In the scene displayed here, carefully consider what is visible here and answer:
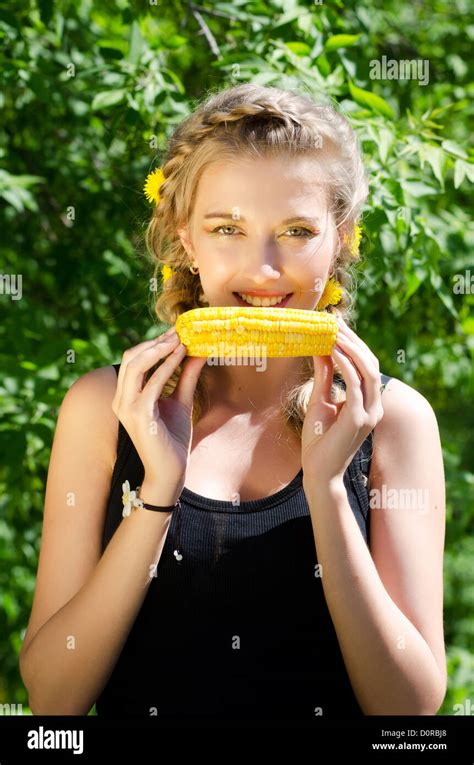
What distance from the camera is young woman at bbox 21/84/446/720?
7.65 ft

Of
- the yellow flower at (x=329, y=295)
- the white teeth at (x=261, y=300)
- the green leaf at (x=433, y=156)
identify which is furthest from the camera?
the green leaf at (x=433, y=156)

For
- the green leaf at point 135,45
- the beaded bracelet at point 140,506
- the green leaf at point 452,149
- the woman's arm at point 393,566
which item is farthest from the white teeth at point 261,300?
the green leaf at point 135,45

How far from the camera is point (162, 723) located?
2.30 metres

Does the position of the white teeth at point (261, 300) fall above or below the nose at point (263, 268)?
below

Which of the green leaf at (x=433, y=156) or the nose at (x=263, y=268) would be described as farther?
the green leaf at (x=433, y=156)

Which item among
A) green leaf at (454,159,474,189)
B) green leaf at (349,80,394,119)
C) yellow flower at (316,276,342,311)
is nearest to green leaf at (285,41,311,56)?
green leaf at (349,80,394,119)

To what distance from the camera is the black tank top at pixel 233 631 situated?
2.34 m

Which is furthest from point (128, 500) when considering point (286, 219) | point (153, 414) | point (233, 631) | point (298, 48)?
point (298, 48)

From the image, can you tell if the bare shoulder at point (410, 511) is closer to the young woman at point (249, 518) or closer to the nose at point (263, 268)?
the young woman at point (249, 518)

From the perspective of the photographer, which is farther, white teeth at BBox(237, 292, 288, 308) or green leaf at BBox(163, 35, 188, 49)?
green leaf at BBox(163, 35, 188, 49)

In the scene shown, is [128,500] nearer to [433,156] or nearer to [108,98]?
[433,156]

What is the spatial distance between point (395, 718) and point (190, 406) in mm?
905

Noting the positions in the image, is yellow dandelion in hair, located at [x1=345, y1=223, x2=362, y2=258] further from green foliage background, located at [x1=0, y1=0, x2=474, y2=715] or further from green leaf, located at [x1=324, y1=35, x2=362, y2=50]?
green leaf, located at [x1=324, y1=35, x2=362, y2=50]

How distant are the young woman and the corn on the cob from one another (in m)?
0.04
